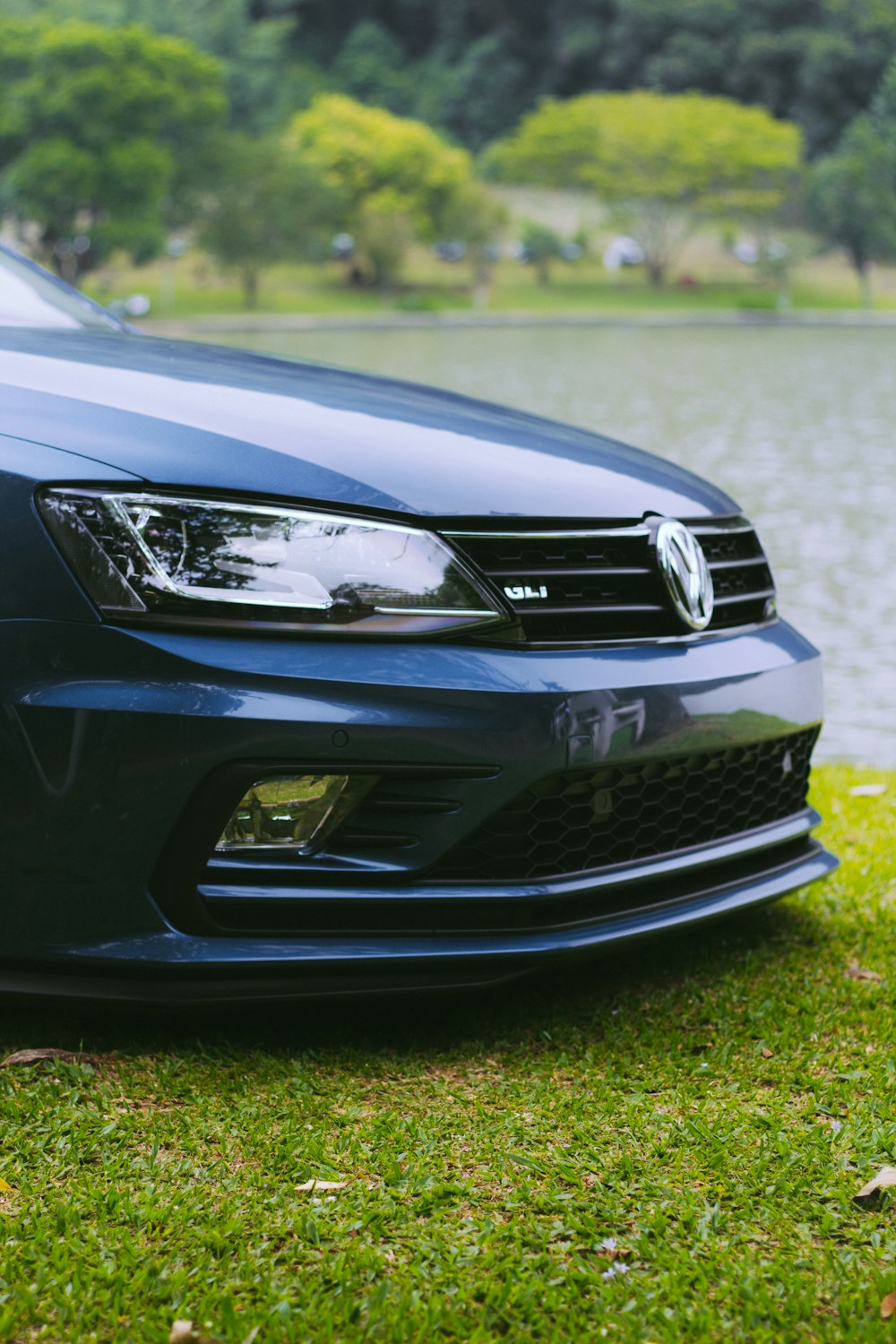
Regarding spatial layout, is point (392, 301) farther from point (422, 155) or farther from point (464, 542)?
point (464, 542)

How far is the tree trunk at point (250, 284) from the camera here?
66950 mm

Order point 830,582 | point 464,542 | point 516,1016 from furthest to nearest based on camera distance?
point 830,582
point 516,1016
point 464,542

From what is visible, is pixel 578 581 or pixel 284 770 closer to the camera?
pixel 284 770

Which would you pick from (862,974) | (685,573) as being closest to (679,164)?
(862,974)

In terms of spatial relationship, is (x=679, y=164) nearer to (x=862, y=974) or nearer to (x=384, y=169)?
(x=384, y=169)

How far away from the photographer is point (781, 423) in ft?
59.2

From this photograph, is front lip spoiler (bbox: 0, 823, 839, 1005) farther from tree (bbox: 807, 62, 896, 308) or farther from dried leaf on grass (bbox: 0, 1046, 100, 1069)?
tree (bbox: 807, 62, 896, 308)

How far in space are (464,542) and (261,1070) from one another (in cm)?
83

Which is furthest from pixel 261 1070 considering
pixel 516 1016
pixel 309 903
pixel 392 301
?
pixel 392 301

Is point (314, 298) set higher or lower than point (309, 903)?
lower

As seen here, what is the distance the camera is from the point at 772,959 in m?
2.86

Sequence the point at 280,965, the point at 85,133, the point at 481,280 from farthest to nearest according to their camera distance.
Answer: the point at 481,280 → the point at 85,133 → the point at 280,965

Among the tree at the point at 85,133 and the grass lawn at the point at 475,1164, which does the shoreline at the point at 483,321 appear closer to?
the tree at the point at 85,133

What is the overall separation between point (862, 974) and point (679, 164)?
77430 mm
